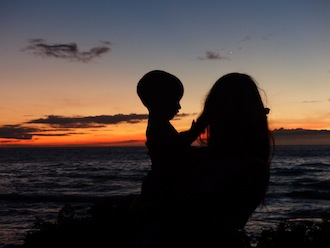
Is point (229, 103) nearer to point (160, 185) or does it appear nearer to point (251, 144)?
point (251, 144)

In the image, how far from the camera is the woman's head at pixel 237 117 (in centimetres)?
194

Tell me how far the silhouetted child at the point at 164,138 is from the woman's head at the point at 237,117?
0.15 metres

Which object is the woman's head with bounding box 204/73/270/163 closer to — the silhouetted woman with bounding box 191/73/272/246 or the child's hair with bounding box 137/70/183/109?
the silhouetted woman with bounding box 191/73/272/246

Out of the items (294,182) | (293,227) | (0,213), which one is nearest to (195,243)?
(293,227)

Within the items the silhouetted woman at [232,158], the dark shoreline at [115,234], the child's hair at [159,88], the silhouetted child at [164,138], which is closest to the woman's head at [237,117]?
the silhouetted woman at [232,158]

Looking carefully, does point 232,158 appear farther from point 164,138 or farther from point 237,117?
point 164,138

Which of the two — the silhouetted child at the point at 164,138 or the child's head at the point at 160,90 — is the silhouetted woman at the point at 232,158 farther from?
the child's head at the point at 160,90

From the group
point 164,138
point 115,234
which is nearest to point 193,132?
point 164,138

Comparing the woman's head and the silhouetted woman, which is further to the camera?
the woman's head

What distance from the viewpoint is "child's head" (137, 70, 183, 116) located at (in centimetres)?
234

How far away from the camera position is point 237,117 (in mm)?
1939

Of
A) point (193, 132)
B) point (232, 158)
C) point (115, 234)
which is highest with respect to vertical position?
point (193, 132)

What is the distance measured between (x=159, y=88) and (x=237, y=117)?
571mm

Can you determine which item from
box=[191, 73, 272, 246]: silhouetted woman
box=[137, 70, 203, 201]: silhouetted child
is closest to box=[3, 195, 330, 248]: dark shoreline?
box=[137, 70, 203, 201]: silhouetted child
